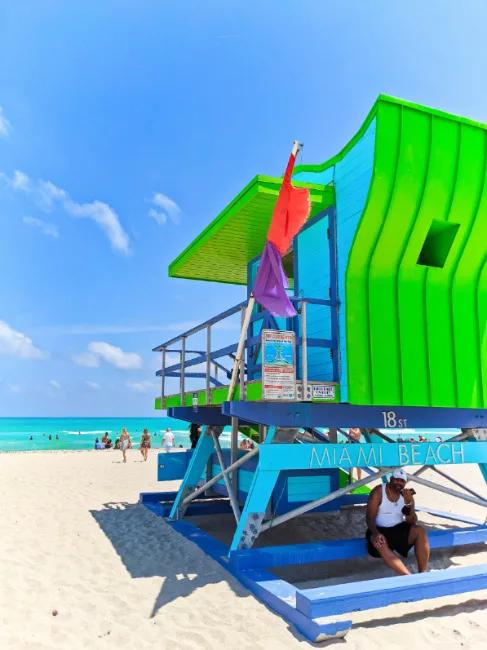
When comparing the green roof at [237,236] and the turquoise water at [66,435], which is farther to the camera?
the turquoise water at [66,435]

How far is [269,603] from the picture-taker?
5.77 m

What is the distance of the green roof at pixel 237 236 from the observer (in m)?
7.72

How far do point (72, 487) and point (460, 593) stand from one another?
11857 millimetres

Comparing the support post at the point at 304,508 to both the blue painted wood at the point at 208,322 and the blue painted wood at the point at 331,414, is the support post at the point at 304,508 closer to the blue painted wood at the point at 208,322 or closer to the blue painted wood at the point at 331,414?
the blue painted wood at the point at 331,414

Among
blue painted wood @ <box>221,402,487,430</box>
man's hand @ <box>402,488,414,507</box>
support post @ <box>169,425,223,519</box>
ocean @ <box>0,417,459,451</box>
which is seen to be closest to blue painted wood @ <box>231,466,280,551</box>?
blue painted wood @ <box>221,402,487,430</box>

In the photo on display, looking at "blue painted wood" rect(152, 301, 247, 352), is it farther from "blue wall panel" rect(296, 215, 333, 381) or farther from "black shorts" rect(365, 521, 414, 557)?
"black shorts" rect(365, 521, 414, 557)

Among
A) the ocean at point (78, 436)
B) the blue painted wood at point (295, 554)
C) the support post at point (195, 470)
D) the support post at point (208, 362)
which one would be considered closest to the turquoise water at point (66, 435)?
the ocean at point (78, 436)

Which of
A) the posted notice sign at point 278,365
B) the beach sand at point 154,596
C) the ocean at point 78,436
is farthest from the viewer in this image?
the ocean at point 78,436

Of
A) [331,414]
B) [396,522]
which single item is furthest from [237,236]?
[396,522]

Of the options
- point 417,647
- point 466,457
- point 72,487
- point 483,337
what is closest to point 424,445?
point 466,457

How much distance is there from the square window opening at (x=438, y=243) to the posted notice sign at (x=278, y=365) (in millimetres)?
2970

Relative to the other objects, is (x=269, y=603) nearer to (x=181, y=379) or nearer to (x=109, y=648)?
(x=109, y=648)

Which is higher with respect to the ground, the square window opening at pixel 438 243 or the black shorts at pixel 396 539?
the square window opening at pixel 438 243

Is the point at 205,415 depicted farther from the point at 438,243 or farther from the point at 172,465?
the point at 438,243
